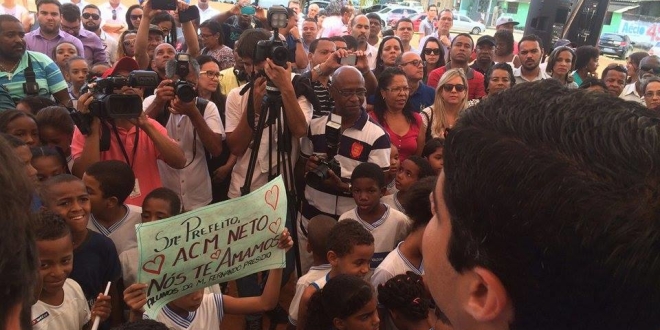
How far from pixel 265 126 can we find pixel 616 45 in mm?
18410

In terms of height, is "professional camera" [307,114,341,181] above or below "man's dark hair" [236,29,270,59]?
below

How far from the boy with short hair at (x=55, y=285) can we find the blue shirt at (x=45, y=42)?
12.4 ft

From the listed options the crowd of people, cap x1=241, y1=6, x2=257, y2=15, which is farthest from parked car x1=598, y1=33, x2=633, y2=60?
cap x1=241, y1=6, x2=257, y2=15

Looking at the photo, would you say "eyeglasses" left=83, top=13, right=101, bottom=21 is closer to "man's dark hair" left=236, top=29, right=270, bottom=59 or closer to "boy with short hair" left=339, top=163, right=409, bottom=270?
"man's dark hair" left=236, top=29, right=270, bottom=59

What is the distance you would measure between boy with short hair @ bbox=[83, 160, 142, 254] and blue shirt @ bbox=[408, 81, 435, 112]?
8.78 feet

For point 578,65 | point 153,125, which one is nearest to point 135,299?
point 153,125

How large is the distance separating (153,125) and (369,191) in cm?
120

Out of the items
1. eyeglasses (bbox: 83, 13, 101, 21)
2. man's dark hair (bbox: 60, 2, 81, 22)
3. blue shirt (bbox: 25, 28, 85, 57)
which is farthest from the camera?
eyeglasses (bbox: 83, 13, 101, 21)

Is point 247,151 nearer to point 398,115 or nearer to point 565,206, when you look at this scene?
point 398,115

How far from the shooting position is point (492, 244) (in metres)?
0.73

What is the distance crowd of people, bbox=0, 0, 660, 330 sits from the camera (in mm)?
678

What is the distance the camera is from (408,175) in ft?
11.0

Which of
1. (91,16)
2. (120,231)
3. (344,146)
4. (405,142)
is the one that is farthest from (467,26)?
(120,231)

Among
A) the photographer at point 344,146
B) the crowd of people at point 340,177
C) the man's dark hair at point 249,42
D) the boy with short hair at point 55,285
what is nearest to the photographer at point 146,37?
the crowd of people at point 340,177
